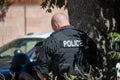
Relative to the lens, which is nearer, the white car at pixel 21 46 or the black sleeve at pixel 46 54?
the black sleeve at pixel 46 54

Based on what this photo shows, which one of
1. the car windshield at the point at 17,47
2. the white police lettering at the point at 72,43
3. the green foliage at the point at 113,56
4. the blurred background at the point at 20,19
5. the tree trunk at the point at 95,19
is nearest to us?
the green foliage at the point at 113,56

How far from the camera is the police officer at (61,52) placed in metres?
5.36

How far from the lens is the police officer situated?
17.6ft

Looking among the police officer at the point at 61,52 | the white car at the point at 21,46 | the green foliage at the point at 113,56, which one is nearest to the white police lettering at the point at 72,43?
the police officer at the point at 61,52

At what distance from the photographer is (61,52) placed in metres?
5.38

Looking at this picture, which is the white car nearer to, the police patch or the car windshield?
the car windshield

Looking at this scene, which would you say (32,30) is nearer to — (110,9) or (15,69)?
(15,69)

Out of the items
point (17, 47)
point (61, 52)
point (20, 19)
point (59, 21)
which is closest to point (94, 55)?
point (61, 52)

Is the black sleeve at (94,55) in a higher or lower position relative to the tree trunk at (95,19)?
lower

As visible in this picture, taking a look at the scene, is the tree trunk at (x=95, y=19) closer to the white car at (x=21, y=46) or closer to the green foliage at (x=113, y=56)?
the green foliage at (x=113, y=56)

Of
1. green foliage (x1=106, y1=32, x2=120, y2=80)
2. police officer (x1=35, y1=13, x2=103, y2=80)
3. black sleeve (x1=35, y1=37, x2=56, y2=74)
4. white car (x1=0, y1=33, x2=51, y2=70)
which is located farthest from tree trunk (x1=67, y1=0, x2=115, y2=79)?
white car (x1=0, y1=33, x2=51, y2=70)

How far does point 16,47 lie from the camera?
34.5 feet

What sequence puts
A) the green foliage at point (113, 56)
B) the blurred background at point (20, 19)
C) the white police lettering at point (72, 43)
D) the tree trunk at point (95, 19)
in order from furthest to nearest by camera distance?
1. the blurred background at point (20, 19)
2. the tree trunk at point (95, 19)
3. the white police lettering at point (72, 43)
4. the green foliage at point (113, 56)

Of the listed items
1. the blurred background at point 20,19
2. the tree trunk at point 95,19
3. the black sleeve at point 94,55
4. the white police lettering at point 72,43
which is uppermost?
the tree trunk at point 95,19
